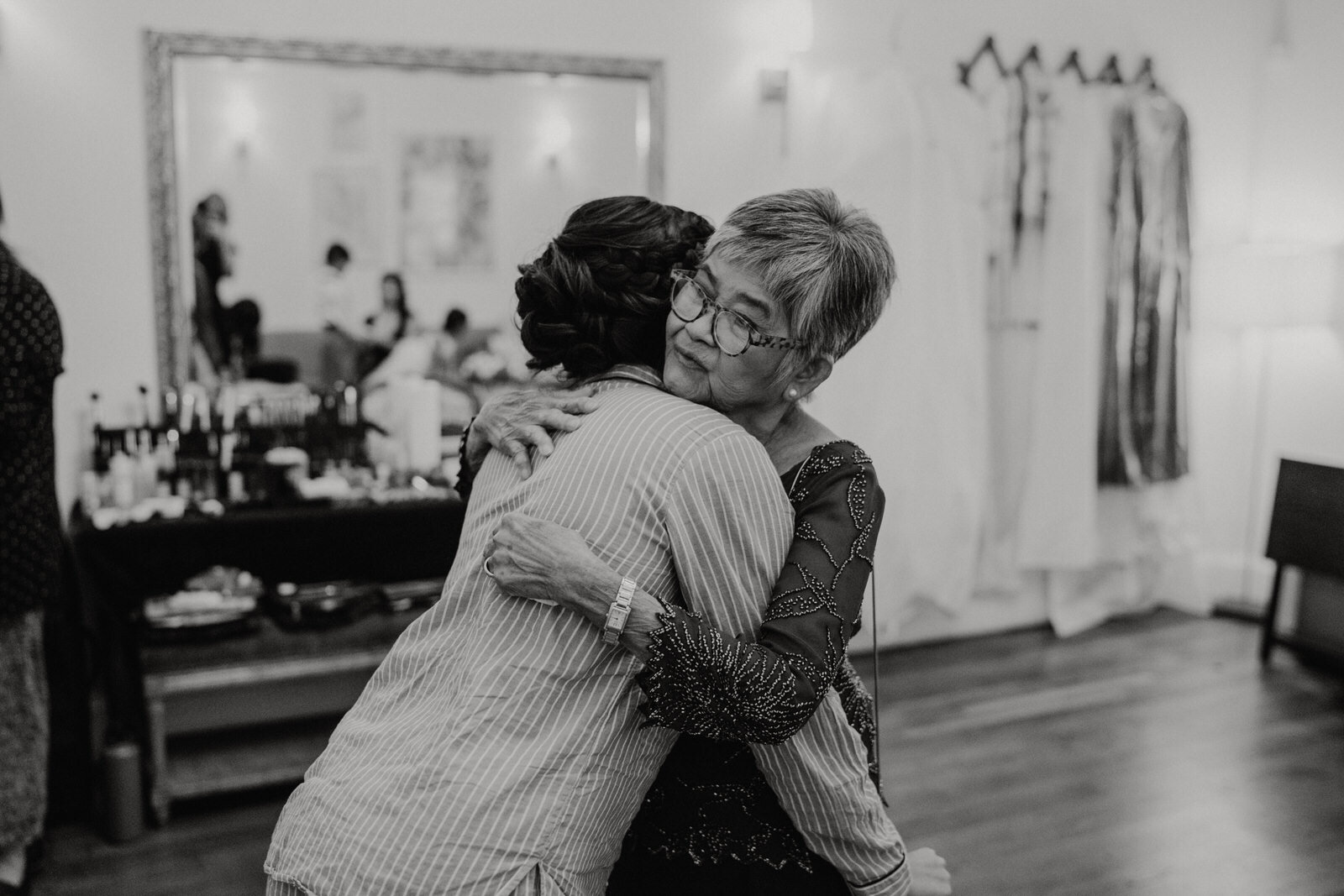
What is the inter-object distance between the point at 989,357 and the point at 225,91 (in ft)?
9.29

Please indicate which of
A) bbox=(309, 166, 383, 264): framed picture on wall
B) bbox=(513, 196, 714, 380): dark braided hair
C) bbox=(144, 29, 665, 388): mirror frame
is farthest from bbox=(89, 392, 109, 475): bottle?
bbox=(513, 196, 714, 380): dark braided hair

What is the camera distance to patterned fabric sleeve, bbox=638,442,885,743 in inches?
41.9

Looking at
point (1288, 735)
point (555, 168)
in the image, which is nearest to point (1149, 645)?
point (1288, 735)

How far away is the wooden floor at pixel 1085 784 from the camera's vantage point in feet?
9.04

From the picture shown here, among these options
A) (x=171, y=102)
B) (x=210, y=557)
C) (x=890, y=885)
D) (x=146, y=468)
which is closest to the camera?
(x=890, y=885)

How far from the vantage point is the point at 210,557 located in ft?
9.98

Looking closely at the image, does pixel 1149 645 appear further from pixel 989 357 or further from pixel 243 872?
pixel 243 872

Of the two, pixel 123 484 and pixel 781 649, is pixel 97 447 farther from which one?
pixel 781 649

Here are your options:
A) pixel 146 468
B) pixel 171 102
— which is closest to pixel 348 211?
pixel 171 102

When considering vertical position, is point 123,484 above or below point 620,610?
below

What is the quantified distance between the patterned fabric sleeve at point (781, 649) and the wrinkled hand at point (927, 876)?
1.40 ft

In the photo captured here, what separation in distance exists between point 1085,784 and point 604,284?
265cm

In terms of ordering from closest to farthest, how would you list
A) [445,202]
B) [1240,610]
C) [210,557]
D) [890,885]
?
1. [890,885]
2. [210,557]
3. [445,202]
4. [1240,610]

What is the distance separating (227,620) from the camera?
117 inches
